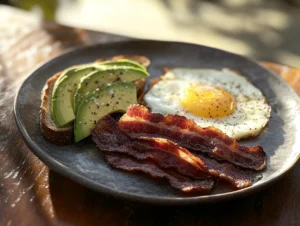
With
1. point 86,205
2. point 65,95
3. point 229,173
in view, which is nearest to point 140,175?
point 86,205

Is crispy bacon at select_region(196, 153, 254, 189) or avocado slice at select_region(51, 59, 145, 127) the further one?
avocado slice at select_region(51, 59, 145, 127)

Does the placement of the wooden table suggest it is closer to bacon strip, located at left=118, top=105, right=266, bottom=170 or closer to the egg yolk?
bacon strip, located at left=118, top=105, right=266, bottom=170

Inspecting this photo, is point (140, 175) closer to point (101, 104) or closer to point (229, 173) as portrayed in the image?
point (229, 173)

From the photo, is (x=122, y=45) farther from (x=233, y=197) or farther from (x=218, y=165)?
(x=233, y=197)

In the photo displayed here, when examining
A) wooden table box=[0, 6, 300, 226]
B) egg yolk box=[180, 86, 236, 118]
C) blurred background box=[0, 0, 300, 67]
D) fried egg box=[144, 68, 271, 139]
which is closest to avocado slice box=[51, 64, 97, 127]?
wooden table box=[0, 6, 300, 226]

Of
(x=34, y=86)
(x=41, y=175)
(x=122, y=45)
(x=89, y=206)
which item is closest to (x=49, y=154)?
(x=41, y=175)
